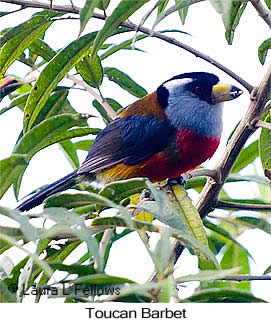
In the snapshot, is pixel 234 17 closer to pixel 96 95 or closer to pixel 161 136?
pixel 96 95

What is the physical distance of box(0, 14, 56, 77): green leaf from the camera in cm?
172

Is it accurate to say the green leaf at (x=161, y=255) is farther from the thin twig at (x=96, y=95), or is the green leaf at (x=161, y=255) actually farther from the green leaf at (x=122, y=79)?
the green leaf at (x=122, y=79)

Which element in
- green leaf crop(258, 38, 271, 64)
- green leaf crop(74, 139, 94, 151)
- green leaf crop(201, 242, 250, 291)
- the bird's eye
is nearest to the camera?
green leaf crop(258, 38, 271, 64)

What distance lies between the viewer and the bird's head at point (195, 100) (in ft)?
7.88

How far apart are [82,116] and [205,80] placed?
2.72 ft

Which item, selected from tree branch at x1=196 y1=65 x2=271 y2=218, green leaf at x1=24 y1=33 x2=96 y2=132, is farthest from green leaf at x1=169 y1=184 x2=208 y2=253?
green leaf at x1=24 y1=33 x2=96 y2=132

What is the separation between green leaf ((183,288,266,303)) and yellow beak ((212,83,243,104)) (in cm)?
110

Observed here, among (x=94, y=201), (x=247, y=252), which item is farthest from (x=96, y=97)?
(x=94, y=201)

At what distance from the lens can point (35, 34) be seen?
1.76 m

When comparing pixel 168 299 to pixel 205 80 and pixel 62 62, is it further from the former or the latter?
pixel 205 80

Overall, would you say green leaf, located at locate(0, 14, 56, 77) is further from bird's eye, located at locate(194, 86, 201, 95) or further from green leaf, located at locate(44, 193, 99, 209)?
bird's eye, located at locate(194, 86, 201, 95)

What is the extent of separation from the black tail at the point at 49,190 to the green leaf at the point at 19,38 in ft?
1.60

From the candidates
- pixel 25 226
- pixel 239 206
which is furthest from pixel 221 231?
pixel 25 226

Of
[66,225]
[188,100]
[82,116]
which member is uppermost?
[188,100]
